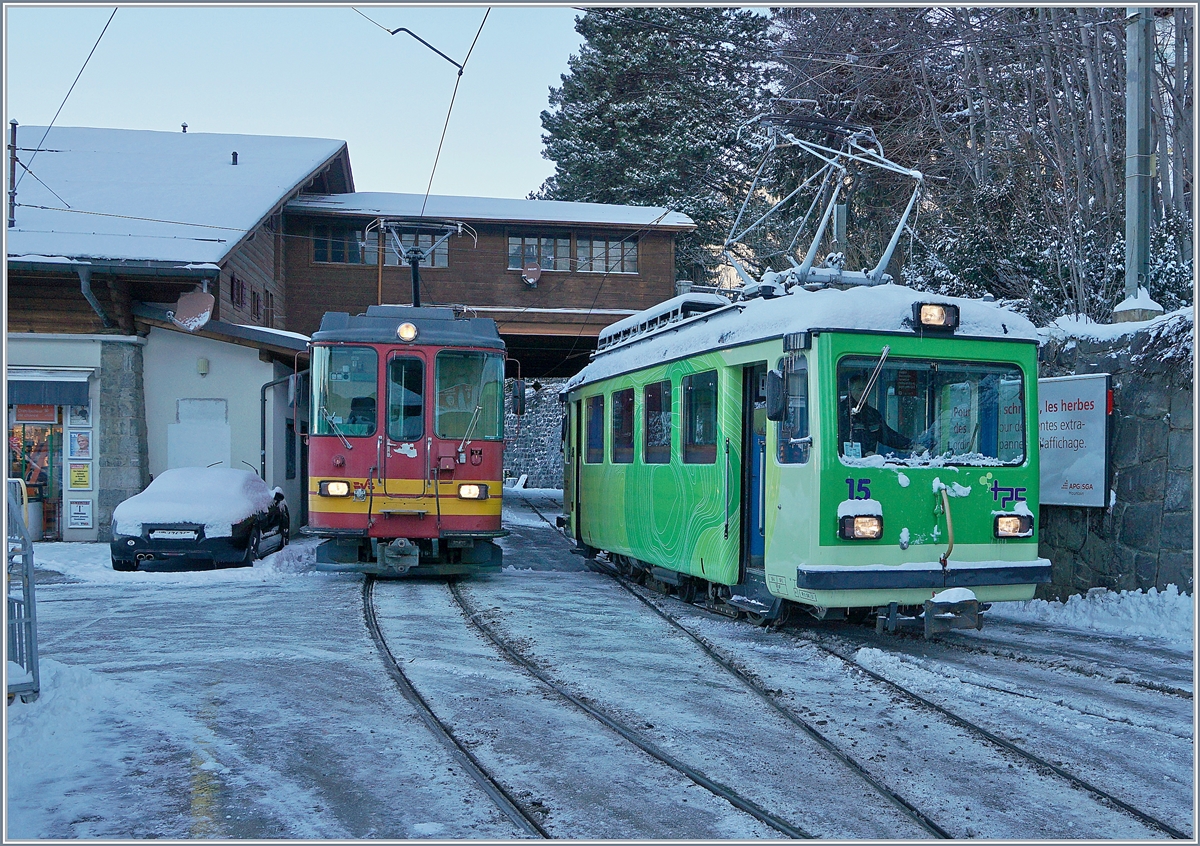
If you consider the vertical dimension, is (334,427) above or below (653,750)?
above

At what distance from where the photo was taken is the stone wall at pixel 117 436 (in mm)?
17141

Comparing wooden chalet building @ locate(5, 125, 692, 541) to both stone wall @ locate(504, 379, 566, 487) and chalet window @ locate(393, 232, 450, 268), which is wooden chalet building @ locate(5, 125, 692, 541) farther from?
stone wall @ locate(504, 379, 566, 487)

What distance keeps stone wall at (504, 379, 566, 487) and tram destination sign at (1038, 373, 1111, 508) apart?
29351 mm

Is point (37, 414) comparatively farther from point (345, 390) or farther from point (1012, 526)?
point (1012, 526)

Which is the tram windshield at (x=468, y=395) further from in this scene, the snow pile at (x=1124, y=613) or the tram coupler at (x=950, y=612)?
the tram coupler at (x=950, y=612)

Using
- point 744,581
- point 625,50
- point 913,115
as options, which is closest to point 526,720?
point 744,581

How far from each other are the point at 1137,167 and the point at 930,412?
4323mm

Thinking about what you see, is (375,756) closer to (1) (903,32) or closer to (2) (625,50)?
(1) (903,32)

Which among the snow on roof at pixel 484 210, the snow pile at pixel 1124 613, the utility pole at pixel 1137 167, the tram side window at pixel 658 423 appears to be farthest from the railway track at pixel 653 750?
the snow on roof at pixel 484 210

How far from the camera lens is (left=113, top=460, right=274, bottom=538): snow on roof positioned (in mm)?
13695

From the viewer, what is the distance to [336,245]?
25.5 m

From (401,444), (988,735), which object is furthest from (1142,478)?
(401,444)

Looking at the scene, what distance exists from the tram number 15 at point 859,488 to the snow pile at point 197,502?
28.9 ft

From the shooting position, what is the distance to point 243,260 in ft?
67.9
